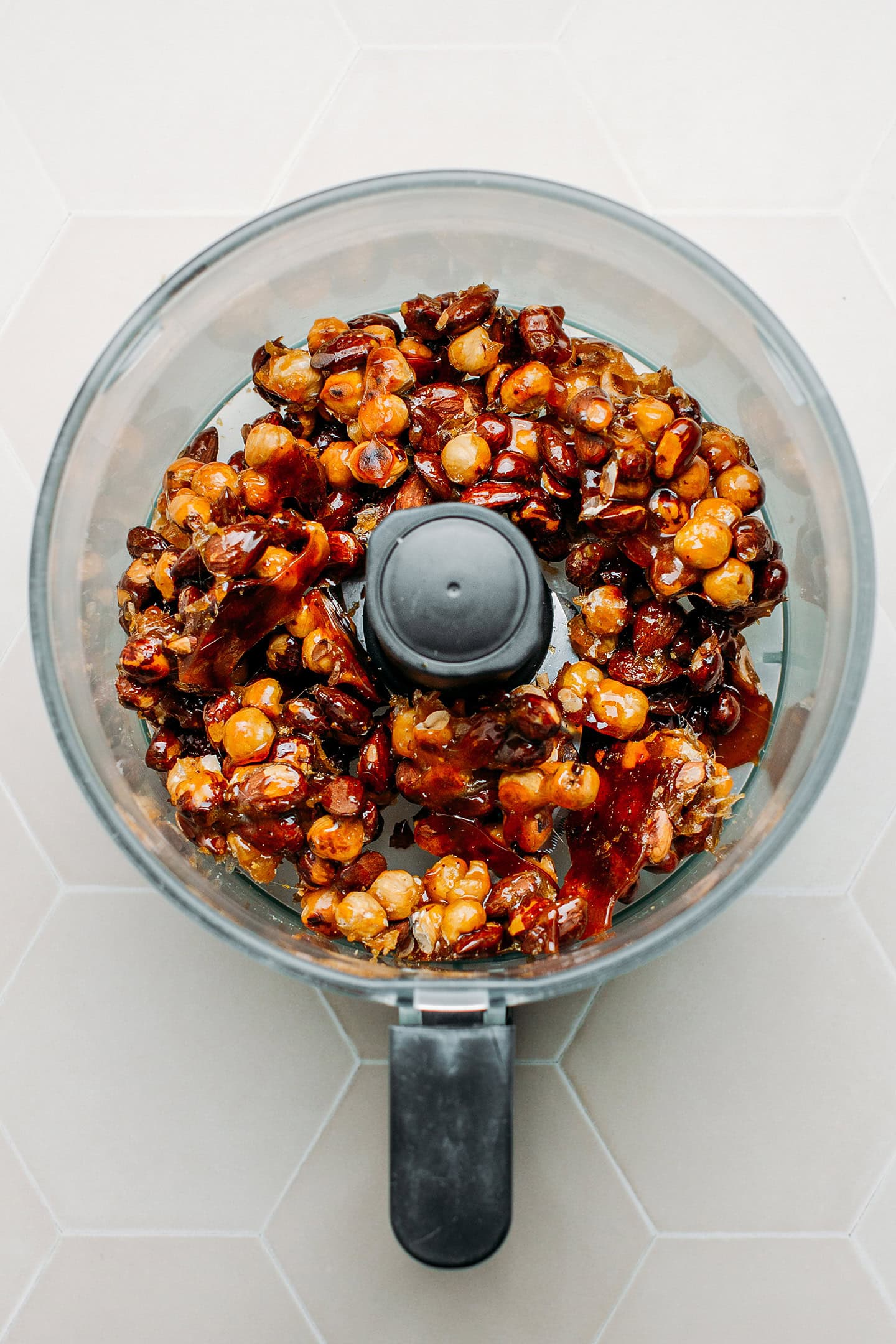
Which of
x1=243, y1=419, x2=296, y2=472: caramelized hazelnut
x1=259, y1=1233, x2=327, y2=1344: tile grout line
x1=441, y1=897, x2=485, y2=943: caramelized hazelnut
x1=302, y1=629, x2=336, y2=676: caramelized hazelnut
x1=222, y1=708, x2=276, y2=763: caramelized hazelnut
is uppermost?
x1=243, y1=419, x2=296, y2=472: caramelized hazelnut

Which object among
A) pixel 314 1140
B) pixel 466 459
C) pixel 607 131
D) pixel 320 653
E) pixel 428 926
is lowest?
pixel 314 1140

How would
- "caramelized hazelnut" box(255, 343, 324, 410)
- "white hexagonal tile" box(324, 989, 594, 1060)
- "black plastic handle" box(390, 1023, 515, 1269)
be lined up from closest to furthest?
"black plastic handle" box(390, 1023, 515, 1269), "caramelized hazelnut" box(255, 343, 324, 410), "white hexagonal tile" box(324, 989, 594, 1060)

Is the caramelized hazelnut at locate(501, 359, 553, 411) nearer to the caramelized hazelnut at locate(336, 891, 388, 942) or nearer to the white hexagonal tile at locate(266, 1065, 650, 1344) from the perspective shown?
the caramelized hazelnut at locate(336, 891, 388, 942)

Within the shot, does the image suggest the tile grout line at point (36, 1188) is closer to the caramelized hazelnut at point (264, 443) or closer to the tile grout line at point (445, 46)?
the caramelized hazelnut at point (264, 443)

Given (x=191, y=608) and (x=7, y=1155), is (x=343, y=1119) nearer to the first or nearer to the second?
(x=7, y=1155)

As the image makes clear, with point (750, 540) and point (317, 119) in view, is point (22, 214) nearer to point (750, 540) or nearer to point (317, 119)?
point (317, 119)

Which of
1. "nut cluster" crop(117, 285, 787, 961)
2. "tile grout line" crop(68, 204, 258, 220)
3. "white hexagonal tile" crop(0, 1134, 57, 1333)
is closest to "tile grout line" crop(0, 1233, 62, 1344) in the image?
"white hexagonal tile" crop(0, 1134, 57, 1333)

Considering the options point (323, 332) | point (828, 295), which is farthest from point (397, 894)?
point (828, 295)
